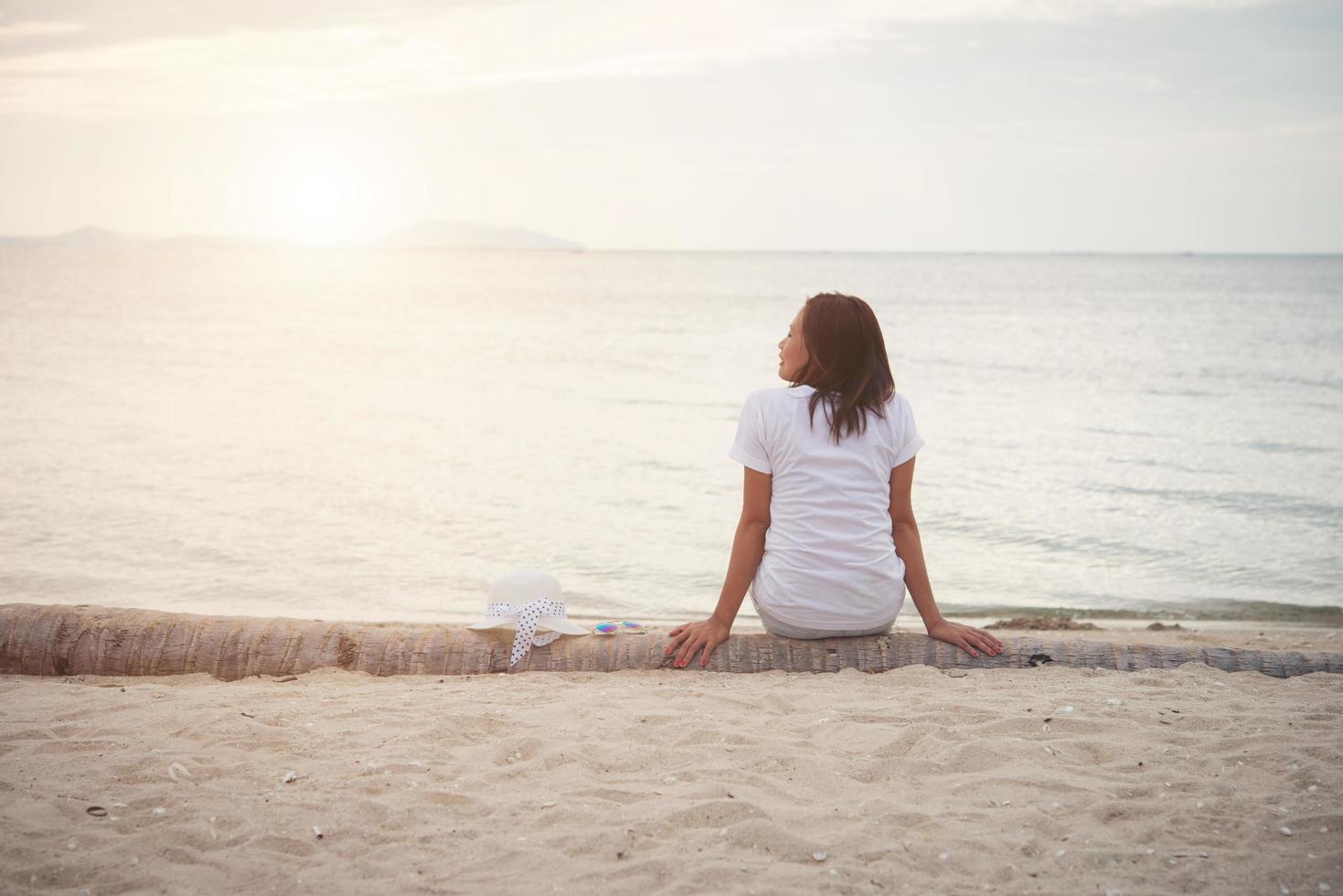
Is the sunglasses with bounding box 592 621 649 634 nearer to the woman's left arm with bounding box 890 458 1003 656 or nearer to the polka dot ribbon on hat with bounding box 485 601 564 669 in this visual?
the polka dot ribbon on hat with bounding box 485 601 564 669

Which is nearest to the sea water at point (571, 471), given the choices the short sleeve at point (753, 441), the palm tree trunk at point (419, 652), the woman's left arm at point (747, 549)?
the palm tree trunk at point (419, 652)

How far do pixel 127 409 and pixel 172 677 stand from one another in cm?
1448

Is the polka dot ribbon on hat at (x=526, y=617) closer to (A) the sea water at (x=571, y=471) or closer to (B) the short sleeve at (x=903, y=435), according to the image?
(B) the short sleeve at (x=903, y=435)

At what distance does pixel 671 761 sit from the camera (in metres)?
3.83

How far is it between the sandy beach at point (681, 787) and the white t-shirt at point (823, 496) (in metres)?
0.49

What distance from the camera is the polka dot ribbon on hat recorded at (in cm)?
528

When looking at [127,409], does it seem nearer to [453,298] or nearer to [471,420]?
[471,420]

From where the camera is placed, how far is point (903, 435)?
4.89 metres

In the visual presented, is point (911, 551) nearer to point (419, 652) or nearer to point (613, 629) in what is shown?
point (613, 629)

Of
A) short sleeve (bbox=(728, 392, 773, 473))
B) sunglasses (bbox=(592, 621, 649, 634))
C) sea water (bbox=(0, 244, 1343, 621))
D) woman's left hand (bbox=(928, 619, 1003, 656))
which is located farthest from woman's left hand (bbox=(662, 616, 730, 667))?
sea water (bbox=(0, 244, 1343, 621))

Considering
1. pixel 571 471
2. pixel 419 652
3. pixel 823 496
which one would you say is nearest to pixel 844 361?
pixel 823 496

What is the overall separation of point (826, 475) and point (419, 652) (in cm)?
236

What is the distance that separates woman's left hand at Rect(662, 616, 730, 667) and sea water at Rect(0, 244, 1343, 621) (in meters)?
3.66

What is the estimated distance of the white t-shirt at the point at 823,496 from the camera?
15.7 ft
